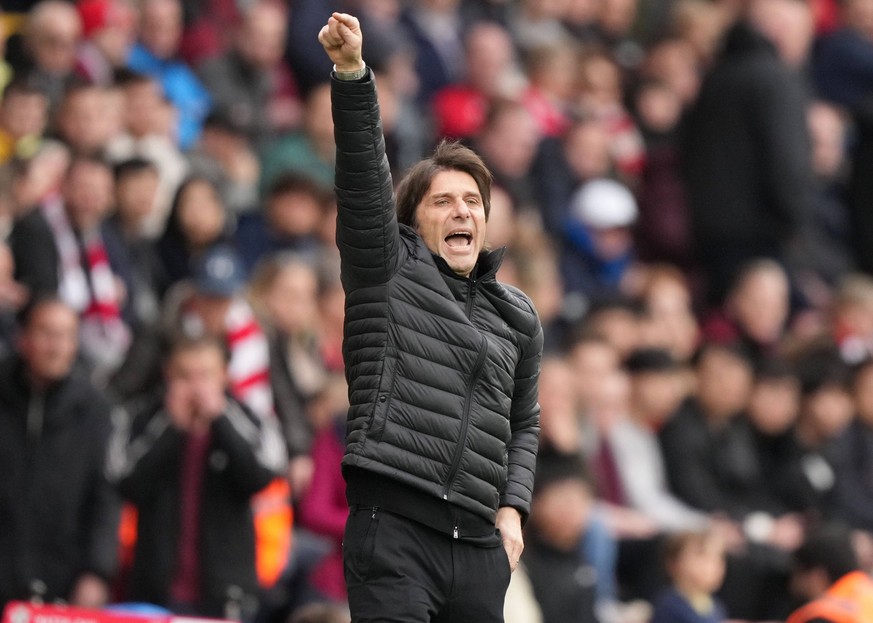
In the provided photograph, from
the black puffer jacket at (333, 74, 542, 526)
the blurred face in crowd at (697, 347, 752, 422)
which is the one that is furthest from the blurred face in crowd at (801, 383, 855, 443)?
the black puffer jacket at (333, 74, 542, 526)

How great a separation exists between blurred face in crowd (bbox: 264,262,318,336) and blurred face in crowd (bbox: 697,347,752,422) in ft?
9.38

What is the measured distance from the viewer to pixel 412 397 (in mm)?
4648

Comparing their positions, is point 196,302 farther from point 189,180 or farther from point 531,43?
point 531,43

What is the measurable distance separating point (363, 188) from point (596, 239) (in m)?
7.93

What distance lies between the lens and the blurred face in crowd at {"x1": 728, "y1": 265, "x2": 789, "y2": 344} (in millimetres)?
12156

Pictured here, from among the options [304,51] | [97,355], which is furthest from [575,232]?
[97,355]

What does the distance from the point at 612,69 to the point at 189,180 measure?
521 cm

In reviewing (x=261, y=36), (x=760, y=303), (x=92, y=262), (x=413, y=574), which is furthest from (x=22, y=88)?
(x=413, y=574)

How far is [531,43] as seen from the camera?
1415cm

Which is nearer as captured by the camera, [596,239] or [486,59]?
[596,239]

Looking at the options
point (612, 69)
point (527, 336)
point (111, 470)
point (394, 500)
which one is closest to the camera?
point (394, 500)

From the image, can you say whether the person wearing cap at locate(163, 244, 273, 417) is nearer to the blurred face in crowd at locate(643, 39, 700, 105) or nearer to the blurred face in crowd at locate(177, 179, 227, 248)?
the blurred face in crowd at locate(177, 179, 227, 248)

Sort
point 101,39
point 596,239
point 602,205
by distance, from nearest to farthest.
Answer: point 101,39, point 602,205, point 596,239

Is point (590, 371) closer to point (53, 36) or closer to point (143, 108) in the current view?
point (143, 108)
